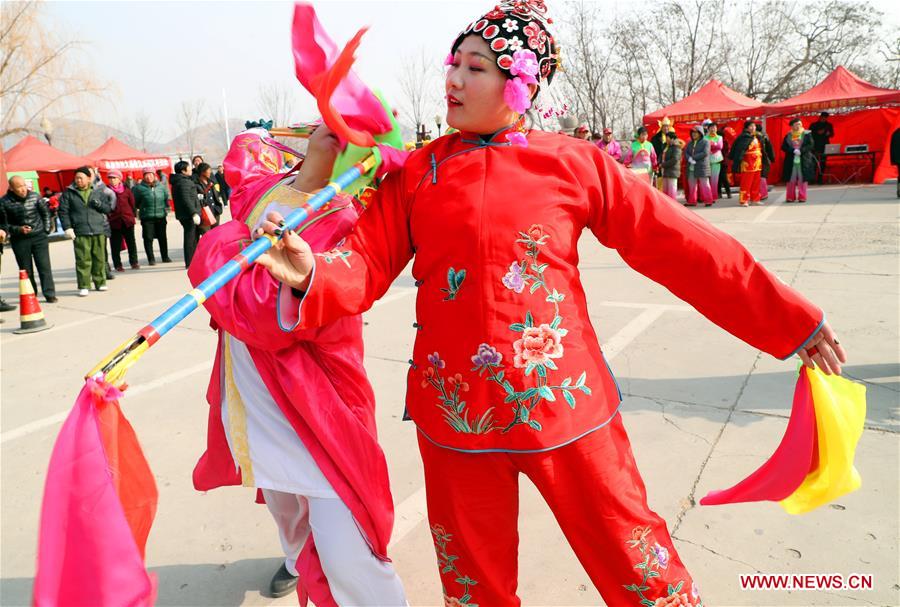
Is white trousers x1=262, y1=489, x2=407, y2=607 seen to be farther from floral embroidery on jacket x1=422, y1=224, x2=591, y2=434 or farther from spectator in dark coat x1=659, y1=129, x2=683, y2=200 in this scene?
spectator in dark coat x1=659, y1=129, x2=683, y2=200

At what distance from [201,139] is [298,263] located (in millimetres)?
156003

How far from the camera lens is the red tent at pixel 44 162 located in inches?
766

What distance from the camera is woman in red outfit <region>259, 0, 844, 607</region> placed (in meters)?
1.53

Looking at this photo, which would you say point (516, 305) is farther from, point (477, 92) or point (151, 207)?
point (151, 207)

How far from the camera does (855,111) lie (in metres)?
15.1

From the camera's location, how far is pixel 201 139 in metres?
143

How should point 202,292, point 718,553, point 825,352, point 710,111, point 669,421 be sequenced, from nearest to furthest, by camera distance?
point 202,292, point 825,352, point 718,553, point 669,421, point 710,111

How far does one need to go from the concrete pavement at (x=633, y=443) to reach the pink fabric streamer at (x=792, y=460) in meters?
0.58

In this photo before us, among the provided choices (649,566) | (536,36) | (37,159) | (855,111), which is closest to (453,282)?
(536,36)

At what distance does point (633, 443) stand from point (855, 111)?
1563 cm

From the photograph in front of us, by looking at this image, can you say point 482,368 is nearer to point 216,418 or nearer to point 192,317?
point 216,418

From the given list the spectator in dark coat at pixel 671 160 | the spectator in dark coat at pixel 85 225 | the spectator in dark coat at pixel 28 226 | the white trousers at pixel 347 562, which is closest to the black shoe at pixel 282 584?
the white trousers at pixel 347 562

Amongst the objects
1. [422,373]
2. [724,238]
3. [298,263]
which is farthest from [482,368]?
[724,238]

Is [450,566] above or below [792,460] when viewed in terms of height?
below
